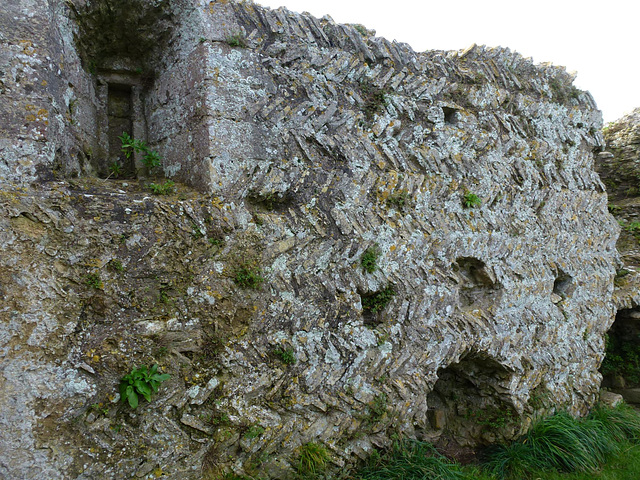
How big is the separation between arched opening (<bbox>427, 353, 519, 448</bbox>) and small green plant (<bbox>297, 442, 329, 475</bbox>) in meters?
1.77

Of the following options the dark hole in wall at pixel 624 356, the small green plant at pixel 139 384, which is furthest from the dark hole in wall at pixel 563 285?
the small green plant at pixel 139 384

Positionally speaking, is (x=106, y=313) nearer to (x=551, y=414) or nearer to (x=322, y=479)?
(x=322, y=479)

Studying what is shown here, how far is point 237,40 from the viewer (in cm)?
427

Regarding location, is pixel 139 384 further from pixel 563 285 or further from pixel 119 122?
pixel 563 285

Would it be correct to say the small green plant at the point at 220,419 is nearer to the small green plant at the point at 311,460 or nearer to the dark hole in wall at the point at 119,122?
the small green plant at the point at 311,460

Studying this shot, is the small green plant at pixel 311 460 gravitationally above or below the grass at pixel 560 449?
above

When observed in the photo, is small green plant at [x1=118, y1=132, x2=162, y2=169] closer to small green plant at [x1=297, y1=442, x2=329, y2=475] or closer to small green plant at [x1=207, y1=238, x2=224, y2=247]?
small green plant at [x1=207, y1=238, x2=224, y2=247]

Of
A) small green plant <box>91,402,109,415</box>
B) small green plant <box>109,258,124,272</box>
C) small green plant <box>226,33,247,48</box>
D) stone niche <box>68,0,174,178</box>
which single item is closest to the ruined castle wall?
stone niche <box>68,0,174,178</box>

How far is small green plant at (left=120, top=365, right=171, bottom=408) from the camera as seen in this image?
3277mm

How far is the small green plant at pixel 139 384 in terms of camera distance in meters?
3.28

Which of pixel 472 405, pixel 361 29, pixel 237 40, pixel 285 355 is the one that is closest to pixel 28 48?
pixel 237 40

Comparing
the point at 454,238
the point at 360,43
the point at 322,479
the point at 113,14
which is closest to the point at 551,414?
the point at 454,238

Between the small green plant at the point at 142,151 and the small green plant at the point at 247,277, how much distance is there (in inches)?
58.5

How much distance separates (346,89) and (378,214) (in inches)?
57.2
